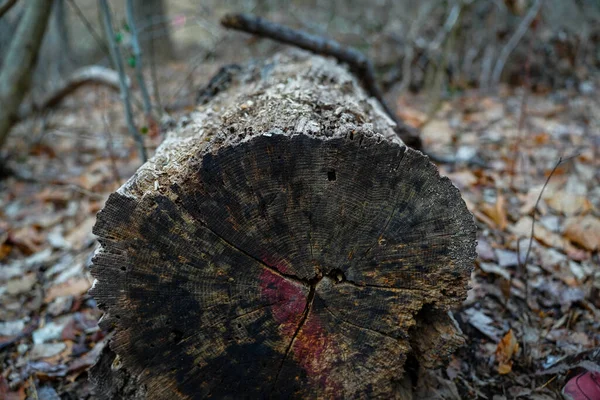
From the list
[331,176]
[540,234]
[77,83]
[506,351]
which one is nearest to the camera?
[331,176]

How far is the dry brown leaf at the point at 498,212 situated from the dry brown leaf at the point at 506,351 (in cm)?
107

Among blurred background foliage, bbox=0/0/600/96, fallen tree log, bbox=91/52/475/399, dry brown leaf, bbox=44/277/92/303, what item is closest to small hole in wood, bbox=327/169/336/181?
fallen tree log, bbox=91/52/475/399

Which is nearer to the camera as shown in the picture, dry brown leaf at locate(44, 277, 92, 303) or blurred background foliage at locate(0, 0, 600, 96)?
dry brown leaf at locate(44, 277, 92, 303)

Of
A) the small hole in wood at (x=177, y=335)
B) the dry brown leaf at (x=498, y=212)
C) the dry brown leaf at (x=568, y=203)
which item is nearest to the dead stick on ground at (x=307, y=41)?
the dry brown leaf at (x=498, y=212)

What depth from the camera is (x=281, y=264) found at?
155 centimetres

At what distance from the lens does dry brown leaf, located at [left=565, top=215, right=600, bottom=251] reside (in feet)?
8.88

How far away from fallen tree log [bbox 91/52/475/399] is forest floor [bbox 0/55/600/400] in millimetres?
493

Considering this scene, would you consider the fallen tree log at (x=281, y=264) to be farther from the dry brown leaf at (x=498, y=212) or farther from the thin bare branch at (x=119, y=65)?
the thin bare branch at (x=119, y=65)

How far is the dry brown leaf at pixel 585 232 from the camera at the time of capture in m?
2.71

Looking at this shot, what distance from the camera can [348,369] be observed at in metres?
1.67

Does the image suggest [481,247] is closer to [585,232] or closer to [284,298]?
[585,232]

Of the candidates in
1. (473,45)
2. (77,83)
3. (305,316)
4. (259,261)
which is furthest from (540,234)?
(77,83)

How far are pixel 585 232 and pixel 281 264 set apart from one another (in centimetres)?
213

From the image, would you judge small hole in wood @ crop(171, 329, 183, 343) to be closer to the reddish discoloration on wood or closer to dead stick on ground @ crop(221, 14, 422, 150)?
the reddish discoloration on wood
